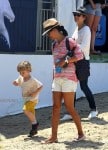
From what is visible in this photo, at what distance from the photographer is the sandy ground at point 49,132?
7.31 metres

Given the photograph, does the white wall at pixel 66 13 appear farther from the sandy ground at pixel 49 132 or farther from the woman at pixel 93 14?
the sandy ground at pixel 49 132

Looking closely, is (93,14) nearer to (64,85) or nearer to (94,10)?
(94,10)

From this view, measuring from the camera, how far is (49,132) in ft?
26.8

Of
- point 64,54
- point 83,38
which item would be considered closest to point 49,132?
point 64,54

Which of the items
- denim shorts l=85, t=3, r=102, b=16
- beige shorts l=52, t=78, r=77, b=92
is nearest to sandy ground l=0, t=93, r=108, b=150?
beige shorts l=52, t=78, r=77, b=92

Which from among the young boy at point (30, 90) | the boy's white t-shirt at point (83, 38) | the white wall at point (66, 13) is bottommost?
the young boy at point (30, 90)

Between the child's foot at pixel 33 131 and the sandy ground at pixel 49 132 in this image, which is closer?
the sandy ground at pixel 49 132

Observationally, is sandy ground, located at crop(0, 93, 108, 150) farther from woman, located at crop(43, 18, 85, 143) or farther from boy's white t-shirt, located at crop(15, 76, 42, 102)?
boy's white t-shirt, located at crop(15, 76, 42, 102)

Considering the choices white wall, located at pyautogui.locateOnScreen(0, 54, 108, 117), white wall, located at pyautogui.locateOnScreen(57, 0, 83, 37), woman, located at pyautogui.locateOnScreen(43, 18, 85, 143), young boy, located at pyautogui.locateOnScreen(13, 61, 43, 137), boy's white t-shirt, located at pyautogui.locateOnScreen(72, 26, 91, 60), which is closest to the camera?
woman, located at pyautogui.locateOnScreen(43, 18, 85, 143)

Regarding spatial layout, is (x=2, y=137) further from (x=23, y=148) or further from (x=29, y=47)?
(x=29, y=47)

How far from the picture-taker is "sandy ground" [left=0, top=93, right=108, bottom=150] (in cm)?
731

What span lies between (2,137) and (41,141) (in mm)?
813

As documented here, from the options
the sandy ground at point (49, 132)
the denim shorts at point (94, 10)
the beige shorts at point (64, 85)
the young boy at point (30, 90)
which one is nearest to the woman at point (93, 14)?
the denim shorts at point (94, 10)

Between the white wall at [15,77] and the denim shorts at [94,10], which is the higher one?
the denim shorts at [94,10]
